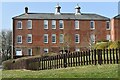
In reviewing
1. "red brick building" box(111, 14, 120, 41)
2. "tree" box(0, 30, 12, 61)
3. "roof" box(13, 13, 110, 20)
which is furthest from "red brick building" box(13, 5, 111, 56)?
"tree" box(0, 30, 12, 61)

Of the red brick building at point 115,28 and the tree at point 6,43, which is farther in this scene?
the tree at point 6,43

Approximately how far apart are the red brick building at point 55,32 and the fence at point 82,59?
46383 millimetres

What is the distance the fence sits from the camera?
2292 cm

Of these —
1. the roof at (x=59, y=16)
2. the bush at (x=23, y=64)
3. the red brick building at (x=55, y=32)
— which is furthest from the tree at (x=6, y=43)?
the bush at (x=23, y=64)

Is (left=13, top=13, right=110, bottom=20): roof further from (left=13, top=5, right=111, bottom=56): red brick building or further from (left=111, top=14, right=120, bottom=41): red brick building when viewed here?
(left=111, top=14, right=120, bottom=41): red brick building

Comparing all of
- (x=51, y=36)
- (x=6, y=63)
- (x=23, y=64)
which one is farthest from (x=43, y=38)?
(x=23, y=64)

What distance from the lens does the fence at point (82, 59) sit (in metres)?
22.9

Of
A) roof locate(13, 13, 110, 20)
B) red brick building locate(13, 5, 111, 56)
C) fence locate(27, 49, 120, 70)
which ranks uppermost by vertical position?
roof locate(13, 13, 110, 20)

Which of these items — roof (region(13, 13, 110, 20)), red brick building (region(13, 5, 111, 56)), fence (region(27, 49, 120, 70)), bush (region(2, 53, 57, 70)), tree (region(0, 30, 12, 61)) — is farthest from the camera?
tree (region(0, 30, 12, 61))

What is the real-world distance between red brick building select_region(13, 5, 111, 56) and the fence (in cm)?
4638

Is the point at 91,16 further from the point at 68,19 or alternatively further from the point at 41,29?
the point at 41,29

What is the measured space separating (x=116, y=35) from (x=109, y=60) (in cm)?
5415

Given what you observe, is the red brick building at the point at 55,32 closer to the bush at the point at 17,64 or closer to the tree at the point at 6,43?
the tree at the point at 6,43

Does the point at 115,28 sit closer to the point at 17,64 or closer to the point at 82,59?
the point at 17,64
